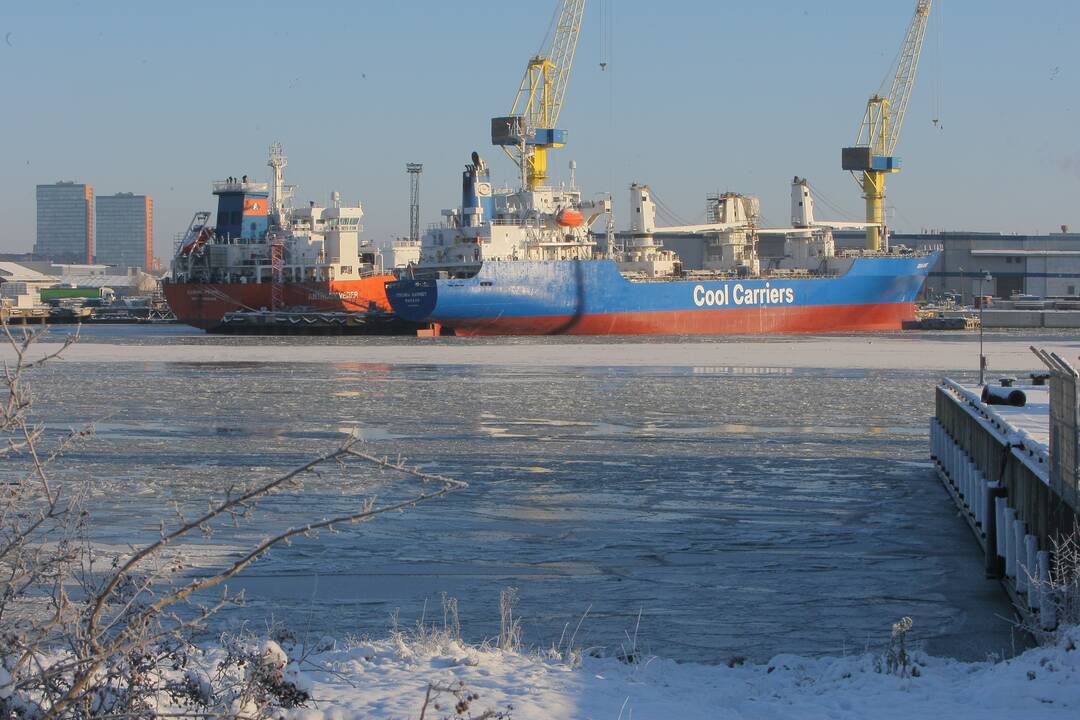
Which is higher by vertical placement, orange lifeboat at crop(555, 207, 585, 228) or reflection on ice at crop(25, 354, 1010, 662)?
orange lifeboat at crop(555, 207, 585, 228)

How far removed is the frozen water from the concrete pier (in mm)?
273

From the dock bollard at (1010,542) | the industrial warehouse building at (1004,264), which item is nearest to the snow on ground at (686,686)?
the dock bollard at (1010,542)

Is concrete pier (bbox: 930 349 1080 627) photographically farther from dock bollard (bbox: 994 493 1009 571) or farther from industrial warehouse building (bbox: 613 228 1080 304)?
industrial warehouse building (bbox: 613 228 1080 304)

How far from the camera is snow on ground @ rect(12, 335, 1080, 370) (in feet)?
120

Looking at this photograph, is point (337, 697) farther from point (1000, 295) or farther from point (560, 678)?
point (1000, 295)

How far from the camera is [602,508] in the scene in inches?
514

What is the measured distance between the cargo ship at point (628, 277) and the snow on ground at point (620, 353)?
15.1 ft

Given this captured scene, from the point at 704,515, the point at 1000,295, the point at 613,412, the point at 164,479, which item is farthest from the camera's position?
the point at 1000,295

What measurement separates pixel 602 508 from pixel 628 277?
49398mm

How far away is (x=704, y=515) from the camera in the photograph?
12633mm

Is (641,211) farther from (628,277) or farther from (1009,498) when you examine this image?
(1009,498)

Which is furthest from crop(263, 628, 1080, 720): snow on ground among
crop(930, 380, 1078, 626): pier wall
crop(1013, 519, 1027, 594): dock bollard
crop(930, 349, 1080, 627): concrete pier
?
crop(1013, 519, 1027, 594): dock bollard

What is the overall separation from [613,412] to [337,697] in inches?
666

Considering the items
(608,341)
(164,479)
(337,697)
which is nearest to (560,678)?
(337,697)
